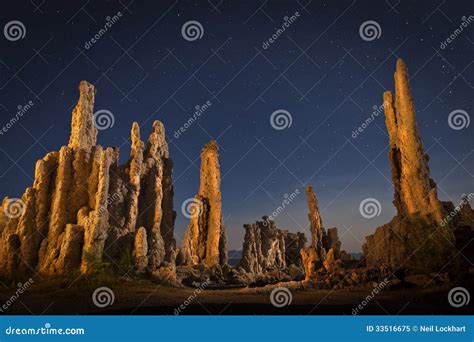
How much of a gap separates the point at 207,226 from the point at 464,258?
99.0 feet

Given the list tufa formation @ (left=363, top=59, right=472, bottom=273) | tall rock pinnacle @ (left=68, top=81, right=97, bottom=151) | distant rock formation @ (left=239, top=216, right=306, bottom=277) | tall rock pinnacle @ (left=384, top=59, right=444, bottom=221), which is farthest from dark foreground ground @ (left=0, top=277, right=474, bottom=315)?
distant rock formation @ (left=239, top=216, right=306, bottom=277)

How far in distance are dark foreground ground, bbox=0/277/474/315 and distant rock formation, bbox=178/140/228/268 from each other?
71.2 ft

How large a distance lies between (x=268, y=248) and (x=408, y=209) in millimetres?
36998

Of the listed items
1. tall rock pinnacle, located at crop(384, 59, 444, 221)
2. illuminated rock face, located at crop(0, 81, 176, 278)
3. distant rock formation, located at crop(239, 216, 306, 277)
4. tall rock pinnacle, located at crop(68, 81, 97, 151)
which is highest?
tall rock pinnacle, located at crop(384, 59, 444, 221)

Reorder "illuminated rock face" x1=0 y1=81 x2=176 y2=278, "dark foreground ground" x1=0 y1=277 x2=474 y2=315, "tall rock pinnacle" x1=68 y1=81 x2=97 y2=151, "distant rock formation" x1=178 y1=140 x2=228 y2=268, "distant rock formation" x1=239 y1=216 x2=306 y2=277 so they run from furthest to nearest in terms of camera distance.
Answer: "distant rock formation" x1=239 y1=216 x2=306 y2=277
"distant rock formation" x1=178 y1=140 x2=228 y2=268
"tall rock pinnacle" x1=68 y1=81 x2=97 y2=151
"illuminated rock face" x1=0 y1=81 x2=176 y2=278
"dark foreground ground" x1=0 y1=277 x2=474 y2=315

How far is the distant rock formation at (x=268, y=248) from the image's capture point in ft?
184

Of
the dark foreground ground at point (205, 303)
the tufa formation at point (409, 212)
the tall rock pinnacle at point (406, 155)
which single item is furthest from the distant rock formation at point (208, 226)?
the dark foreground ground at point (205, 303)

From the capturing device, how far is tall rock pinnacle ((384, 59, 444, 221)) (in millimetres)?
29000

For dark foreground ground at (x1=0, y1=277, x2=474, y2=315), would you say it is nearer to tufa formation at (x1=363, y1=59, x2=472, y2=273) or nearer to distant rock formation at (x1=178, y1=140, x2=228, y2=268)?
tufa formation at (x1=363, y1=59, x2=472, y2=273)

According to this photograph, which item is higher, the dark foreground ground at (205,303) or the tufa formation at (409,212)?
the tufa formation at (409,212)

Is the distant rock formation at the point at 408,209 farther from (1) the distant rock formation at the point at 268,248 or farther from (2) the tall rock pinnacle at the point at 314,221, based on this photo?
(1) the distant rock formation at the point at 268,248

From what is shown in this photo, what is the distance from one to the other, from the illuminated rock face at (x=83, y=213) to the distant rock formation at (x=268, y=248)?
66.7 feet

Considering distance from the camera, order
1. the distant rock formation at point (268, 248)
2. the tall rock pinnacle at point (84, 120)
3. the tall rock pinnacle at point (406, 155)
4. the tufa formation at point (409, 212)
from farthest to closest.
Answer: the distant rock formation at point (268, 248)
the tall rock pinnacle at point (84, 120)
the tall rock pinnacle at point (406, 155)
the tufa formation at point (409, 212)

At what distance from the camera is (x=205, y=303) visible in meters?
19.0
